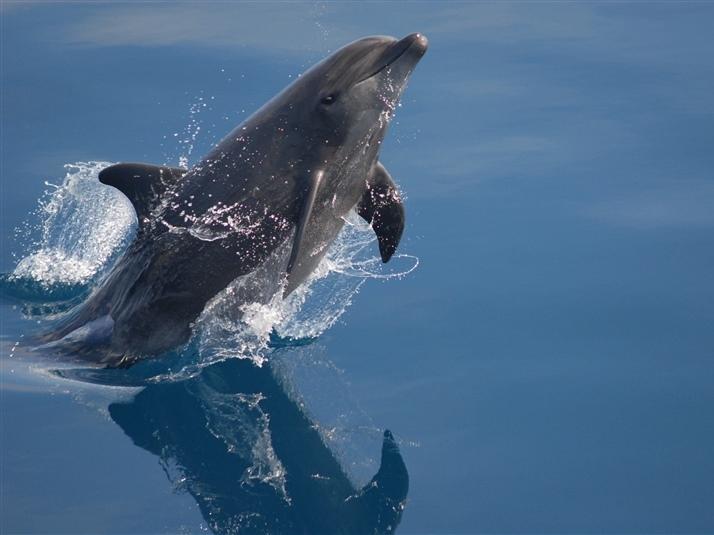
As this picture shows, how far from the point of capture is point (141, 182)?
28.2 feet

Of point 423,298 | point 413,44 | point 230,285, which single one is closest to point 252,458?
point 230,285

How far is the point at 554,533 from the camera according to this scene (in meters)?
6.68

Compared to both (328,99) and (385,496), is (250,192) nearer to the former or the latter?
(328,99)

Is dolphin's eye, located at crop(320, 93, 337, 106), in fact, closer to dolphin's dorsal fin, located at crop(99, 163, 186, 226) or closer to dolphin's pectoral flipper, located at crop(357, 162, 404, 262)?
dolphin's pectoral flipper, located at crop(357, 162, 404, 262)

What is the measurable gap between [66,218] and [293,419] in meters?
4.34

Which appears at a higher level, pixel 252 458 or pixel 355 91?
pixel 355 91

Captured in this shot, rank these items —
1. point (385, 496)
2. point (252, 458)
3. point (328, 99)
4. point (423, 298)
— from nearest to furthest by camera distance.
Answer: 1. point (385, 496)
2. point (252, 458)
3. point (328, 99)
4. point (423, 298)

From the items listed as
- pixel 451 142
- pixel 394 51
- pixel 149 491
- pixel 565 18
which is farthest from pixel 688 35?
pixel 149 491

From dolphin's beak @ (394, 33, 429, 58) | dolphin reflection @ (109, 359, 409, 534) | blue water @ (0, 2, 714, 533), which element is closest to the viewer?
dolphin reflection @ (109, 359, 409, 534)

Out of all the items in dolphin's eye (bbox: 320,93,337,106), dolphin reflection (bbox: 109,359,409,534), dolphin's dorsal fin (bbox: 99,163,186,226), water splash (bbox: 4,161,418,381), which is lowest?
dolphin reflection (bbox: 109,359,409,534)

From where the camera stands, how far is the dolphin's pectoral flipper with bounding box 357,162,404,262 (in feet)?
29.5

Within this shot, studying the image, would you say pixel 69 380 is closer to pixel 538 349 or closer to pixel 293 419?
pixel 293 419

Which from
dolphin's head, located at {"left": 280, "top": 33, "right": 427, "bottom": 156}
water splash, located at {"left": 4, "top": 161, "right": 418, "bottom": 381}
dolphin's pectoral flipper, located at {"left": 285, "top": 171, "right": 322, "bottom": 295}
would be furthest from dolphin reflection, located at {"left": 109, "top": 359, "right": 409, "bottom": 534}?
dolphin's head, located at {"left": 280, "top": 33, "right": 427, "bottom": 156}

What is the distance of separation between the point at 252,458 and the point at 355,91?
2.82 m
